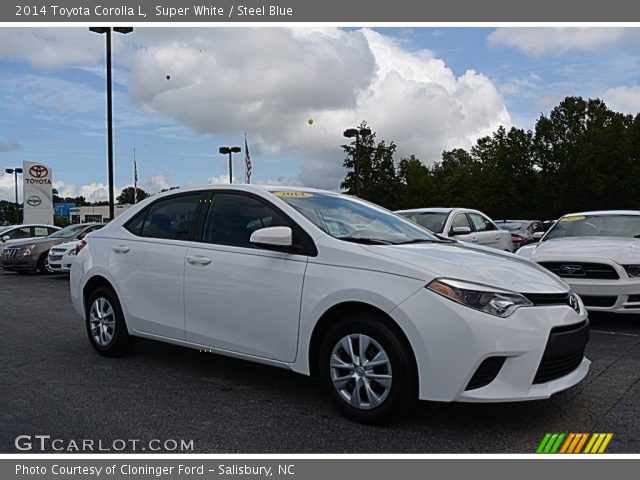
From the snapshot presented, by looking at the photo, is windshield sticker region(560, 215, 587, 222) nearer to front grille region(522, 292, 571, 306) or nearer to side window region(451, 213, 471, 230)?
side window region(451, 213, 471, 230)

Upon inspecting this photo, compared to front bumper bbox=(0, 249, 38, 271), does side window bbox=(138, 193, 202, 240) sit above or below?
above

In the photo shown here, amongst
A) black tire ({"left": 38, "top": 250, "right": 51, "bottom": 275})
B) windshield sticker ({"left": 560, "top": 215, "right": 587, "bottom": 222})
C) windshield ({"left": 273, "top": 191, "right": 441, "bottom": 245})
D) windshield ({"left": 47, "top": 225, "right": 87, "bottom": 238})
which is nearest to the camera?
windshield ({"left": 273, "top": 191, "right": 441, "bottom": 245})

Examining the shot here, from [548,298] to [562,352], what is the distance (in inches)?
13.5

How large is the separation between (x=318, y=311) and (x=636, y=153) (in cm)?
4984

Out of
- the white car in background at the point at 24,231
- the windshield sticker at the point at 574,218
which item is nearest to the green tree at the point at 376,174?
the white car in background at the point at 24,231

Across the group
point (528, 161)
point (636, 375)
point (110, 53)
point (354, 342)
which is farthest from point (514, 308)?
point (528, 161)

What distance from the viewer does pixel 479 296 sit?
388 centimetres

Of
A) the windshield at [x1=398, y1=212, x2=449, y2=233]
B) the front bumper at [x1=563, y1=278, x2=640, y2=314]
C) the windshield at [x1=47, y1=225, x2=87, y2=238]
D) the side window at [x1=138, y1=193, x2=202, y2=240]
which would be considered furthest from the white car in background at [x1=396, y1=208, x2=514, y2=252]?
the windshield at [x1=47, y1=225, x2=87, y2=238]

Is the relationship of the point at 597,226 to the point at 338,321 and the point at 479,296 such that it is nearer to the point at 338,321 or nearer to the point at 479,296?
the point at 479,296

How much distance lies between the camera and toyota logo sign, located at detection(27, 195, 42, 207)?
2961cm

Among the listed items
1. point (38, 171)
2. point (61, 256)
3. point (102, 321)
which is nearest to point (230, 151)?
point (38, 171)

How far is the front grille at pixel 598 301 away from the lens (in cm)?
736

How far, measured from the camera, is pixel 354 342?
4.14 meters

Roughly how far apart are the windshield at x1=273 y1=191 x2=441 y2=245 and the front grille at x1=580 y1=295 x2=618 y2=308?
10.3ft
